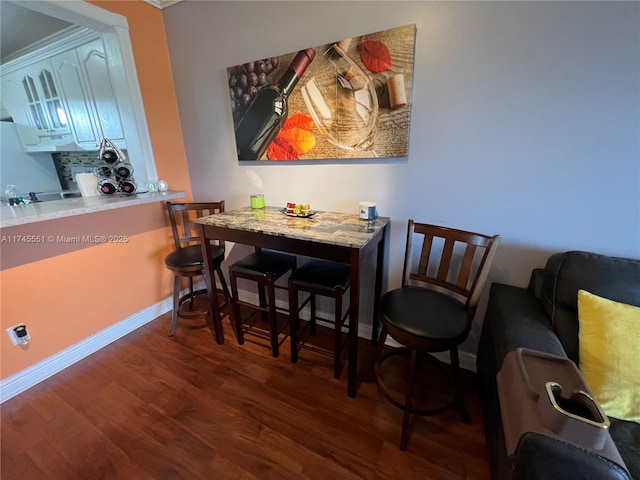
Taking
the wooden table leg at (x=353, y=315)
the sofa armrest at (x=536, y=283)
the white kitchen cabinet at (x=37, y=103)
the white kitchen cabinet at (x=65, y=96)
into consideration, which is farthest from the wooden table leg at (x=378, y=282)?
the white kitchen cabinet at (x=37, y=103)

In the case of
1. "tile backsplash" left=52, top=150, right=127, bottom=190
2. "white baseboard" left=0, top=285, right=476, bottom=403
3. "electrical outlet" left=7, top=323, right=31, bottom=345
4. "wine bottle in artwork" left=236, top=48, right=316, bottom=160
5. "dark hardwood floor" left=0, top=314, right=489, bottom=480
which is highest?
"wine bottle in artwork" left=236, top=48, right=316, bottom=160

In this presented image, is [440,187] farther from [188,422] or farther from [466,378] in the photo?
[188,422]

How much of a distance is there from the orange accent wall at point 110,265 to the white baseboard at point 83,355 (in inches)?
1.4

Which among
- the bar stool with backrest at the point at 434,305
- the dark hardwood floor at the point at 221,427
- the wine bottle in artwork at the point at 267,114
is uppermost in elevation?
the wine bottle in artwork at the point at 267,114

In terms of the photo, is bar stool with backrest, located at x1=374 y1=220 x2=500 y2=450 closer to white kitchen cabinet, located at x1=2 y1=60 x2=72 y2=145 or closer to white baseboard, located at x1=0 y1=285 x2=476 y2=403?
white baseboard, located at x1=0 y1=285 x2=476 y2=403

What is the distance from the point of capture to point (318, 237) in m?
1.32

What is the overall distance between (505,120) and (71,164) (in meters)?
4.27

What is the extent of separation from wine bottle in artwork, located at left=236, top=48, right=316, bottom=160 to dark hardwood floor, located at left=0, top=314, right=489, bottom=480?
148 cm

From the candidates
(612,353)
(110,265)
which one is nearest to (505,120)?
(612,353)

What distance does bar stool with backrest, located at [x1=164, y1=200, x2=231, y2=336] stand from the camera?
1877mm

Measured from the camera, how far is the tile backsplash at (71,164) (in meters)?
2.94

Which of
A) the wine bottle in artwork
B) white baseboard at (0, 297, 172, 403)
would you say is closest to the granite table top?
the wine bottle in artwork

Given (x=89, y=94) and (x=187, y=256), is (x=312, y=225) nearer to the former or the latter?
(x=187, y=256)

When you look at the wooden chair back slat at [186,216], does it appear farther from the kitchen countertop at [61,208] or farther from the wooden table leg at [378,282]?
the wooden table leg at [378,282]
